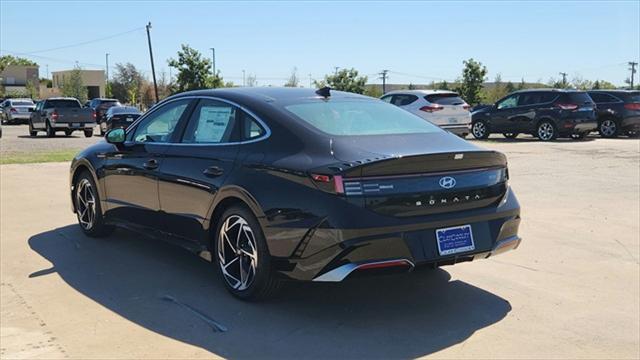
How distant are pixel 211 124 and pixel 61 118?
2345cm

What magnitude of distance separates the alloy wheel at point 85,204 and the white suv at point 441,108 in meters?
14.9

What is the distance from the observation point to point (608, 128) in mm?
23828

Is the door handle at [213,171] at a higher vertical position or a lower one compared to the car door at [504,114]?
higher

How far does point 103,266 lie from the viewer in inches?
225

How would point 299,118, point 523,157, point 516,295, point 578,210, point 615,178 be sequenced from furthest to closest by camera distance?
point 523,157, point 615,178, point 578,210, point 516,295, point 299,118

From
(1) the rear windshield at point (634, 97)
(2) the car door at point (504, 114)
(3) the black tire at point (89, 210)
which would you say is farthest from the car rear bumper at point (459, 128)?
(3) the black tire at point (89, 210)

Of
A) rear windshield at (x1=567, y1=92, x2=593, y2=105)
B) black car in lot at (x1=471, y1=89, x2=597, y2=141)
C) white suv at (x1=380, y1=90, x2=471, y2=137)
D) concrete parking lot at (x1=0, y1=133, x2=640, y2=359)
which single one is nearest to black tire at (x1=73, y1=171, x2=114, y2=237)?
concrete parking lot at (x1=0, y1=133, x2=640, y2=359)

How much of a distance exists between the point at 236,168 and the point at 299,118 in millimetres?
586

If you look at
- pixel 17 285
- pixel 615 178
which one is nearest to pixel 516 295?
pixel 17 285

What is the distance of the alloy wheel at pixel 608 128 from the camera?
77.4ft

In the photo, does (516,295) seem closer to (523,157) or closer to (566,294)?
(566,294)

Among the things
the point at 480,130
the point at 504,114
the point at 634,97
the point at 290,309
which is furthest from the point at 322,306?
the point at 634,97

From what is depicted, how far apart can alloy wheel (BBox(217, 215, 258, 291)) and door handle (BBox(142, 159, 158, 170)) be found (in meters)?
1.16

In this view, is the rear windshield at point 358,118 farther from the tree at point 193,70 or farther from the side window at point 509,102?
the tree at point 193,70
